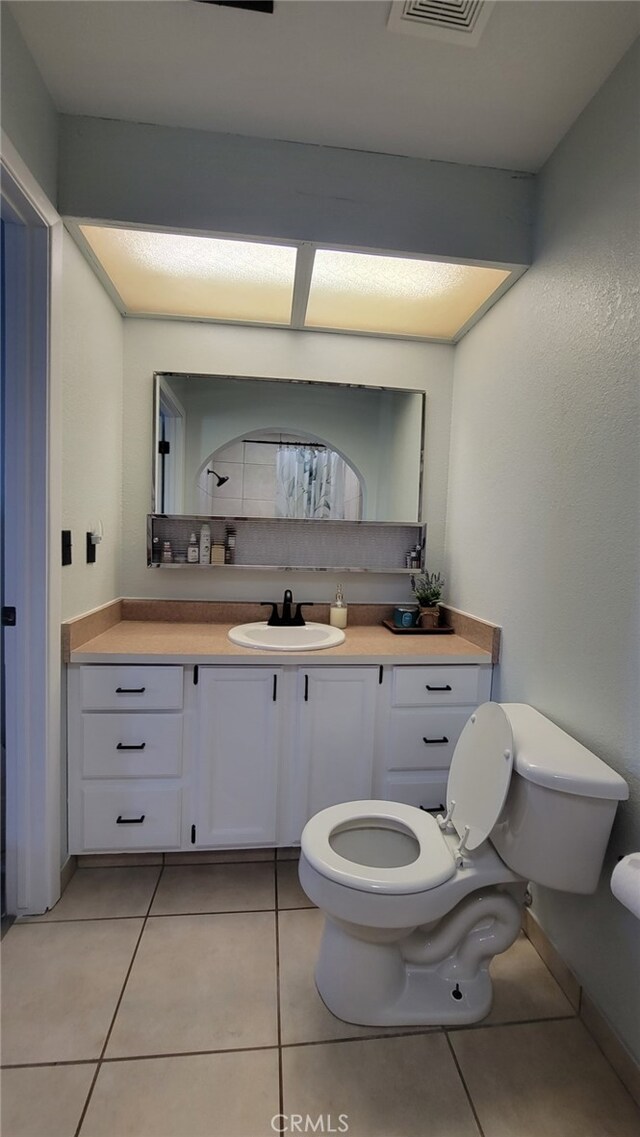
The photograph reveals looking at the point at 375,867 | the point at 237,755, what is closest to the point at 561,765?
the point at 375,867

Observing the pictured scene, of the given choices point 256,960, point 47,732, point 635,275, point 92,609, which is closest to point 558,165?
point 635,275

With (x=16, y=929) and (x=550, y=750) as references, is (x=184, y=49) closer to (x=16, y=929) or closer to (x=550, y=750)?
(x=550, y=750)

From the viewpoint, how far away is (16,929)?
1.41 m

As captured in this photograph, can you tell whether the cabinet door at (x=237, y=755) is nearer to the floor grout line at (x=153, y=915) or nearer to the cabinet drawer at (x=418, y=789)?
Answer: the floor grout line at (x=153, y=915)

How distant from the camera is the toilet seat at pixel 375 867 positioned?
3.44ft

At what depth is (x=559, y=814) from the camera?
108cm

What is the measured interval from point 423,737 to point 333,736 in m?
0.34

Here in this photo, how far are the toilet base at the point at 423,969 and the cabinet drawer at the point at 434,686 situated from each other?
62 centimetres

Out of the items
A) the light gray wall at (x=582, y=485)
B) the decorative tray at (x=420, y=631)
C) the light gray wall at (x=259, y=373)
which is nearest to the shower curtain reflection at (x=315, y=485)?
the light gray wall at (x=259, y=373)

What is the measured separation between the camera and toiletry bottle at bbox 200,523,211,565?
6.79 feet

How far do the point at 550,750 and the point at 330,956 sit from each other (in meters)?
0.79

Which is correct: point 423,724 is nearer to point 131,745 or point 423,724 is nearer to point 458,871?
point 458,871

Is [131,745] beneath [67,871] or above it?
above

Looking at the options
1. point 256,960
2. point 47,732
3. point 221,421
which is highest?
point 221,421
